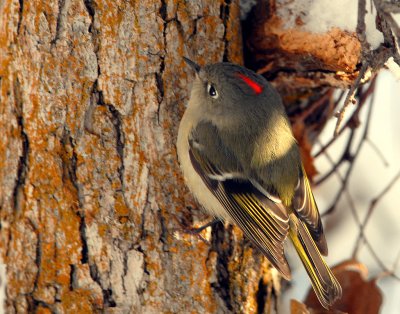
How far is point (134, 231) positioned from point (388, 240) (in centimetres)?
176

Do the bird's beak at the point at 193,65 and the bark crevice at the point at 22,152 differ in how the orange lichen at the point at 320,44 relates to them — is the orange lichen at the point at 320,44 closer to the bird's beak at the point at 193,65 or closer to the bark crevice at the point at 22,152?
the bird's beak at the point at 193,65

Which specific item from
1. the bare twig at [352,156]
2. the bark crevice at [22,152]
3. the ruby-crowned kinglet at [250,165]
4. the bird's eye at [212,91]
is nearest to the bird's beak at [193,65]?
the ruby-crowned kinglet at [250,165]

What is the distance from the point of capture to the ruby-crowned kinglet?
248 centimetres

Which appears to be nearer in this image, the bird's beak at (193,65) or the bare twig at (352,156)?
the bird's beak at (193,65)

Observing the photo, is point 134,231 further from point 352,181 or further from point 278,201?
point 352,181

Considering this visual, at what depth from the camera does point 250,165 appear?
2.57m

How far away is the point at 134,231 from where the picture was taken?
7.67ft

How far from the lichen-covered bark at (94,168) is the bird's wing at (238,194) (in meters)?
0.18

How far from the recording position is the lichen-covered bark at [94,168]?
2316 mm

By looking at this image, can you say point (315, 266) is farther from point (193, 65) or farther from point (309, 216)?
point (193, 65)

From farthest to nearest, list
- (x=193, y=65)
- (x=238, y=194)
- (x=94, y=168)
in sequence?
(x=238, y=194), (x=193, y=65), (x=94, y=168)

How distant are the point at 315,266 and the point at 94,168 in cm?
97

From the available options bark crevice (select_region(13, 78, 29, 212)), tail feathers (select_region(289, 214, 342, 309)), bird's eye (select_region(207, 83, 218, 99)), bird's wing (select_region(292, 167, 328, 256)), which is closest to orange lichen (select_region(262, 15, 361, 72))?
bird's eye (select_region(207, 83, 218, 99))

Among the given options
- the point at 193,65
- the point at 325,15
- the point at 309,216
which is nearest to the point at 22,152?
the point at 193,65
